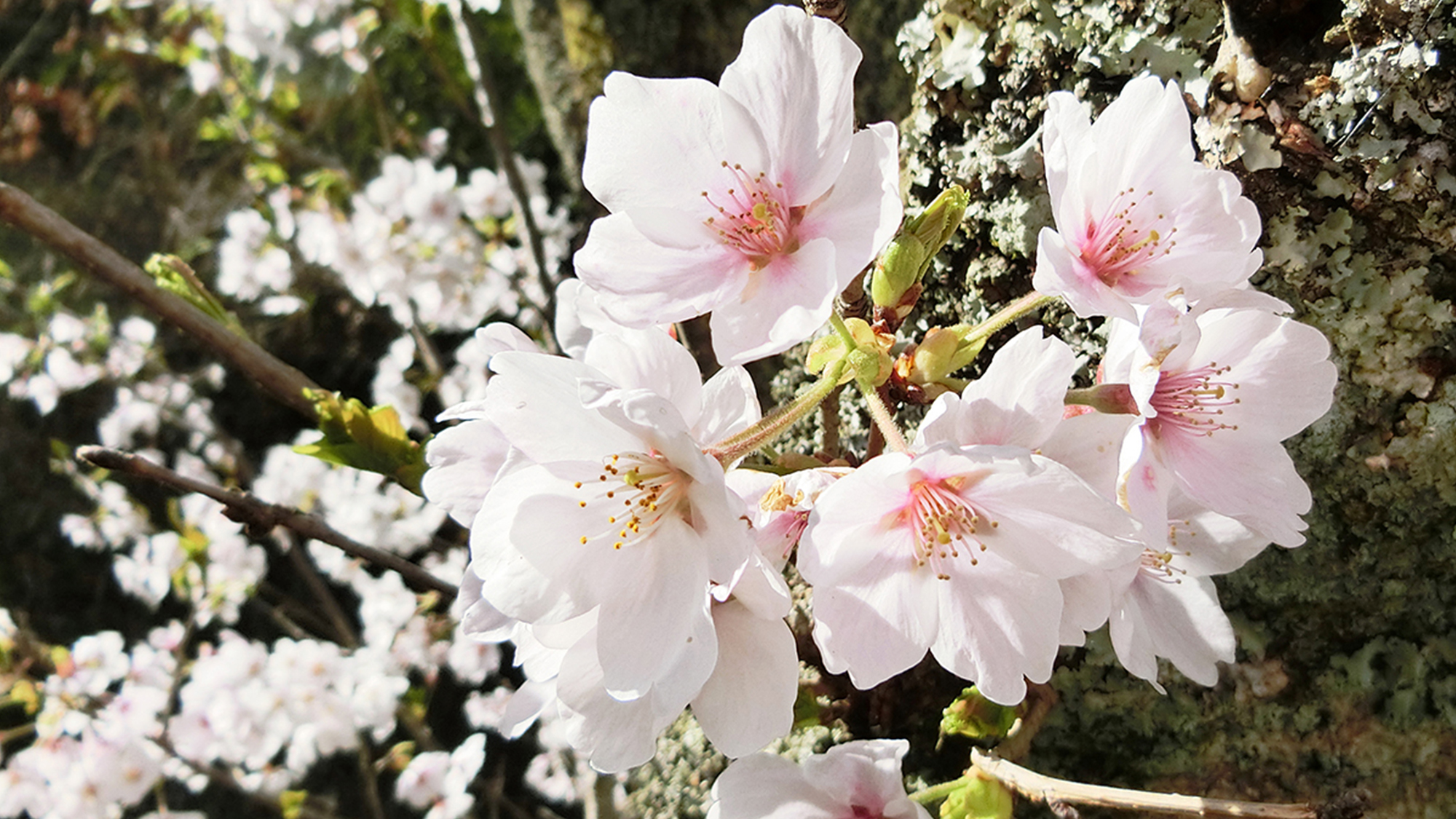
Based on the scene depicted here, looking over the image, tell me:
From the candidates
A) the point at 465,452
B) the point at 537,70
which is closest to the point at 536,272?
the point at 537,70

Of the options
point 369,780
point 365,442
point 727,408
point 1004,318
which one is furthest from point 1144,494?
point 369,780

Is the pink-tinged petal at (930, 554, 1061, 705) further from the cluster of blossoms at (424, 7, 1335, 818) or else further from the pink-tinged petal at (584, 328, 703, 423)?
the pink-tinged petal at (584, 328, 703, 423)

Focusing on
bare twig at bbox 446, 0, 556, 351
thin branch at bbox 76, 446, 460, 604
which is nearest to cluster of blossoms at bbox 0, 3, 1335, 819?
thin branch at bbox 76, 446, 460, 604

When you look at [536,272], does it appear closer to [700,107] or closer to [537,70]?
[537,70]

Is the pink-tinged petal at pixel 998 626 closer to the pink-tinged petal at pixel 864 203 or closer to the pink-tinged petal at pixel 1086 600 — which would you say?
the pink-tinged petal at pixel 1086 600

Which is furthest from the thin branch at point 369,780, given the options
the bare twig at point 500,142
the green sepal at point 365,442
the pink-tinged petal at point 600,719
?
the pink-tinged petal at point 600,719

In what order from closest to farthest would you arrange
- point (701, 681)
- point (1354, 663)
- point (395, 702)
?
point (701, 681) → point (1354, 663) → point (395, 702)

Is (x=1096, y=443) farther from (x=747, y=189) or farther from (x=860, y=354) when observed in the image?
(x=747, y=189)
